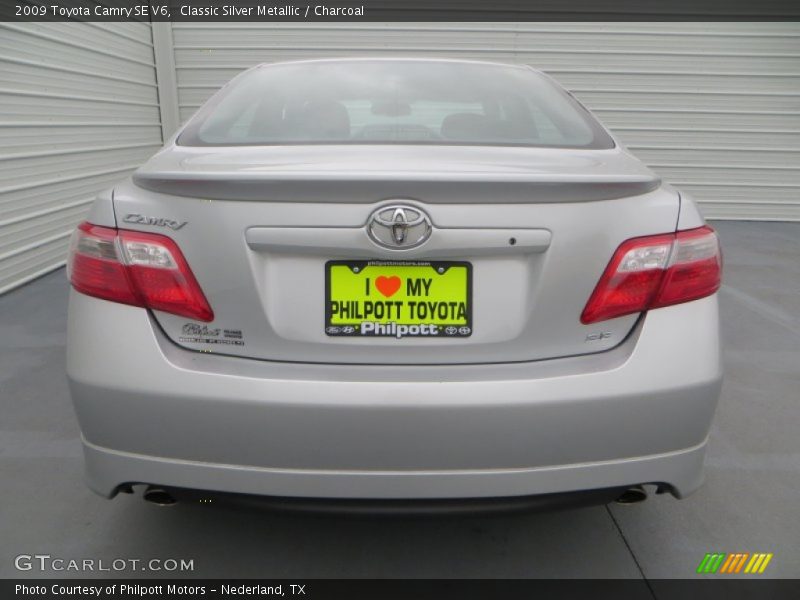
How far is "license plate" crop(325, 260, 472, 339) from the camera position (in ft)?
4.64

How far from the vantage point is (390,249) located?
1388mm

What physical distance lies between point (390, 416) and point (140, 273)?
0.62 meters

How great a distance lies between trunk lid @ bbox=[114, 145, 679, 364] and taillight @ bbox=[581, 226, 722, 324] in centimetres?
2

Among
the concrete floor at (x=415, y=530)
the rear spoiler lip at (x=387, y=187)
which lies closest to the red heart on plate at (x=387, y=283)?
the rear spoiler lip at (x=387, y=187)

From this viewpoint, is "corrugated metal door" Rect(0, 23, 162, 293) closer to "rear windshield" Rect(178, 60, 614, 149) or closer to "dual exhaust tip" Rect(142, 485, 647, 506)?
"rear windshield" Rect(178, 60, 614, 149)

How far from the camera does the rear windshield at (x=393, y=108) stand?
197 centimetres

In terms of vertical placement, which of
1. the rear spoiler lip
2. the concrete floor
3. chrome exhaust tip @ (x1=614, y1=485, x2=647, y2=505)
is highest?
the rear spoiler lip

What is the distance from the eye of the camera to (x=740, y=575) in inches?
73.4

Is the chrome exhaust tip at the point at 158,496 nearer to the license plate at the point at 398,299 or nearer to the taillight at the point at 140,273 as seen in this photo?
the taillight at the point at 140,273

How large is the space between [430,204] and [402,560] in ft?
3.45

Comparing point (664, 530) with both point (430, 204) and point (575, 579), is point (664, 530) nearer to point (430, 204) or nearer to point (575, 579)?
point (575, 579)
